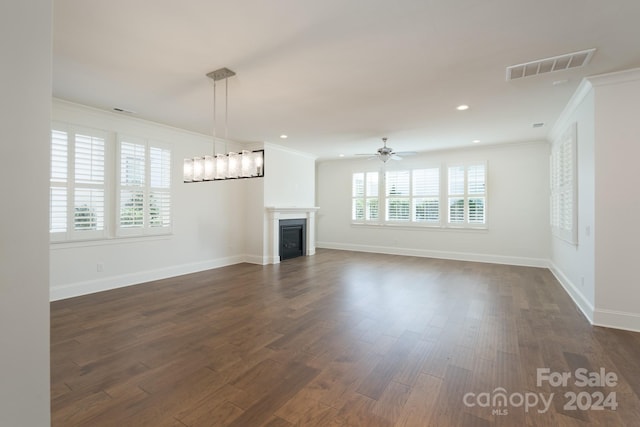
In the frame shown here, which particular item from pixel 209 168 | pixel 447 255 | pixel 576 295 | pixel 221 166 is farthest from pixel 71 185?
pixel 447 255

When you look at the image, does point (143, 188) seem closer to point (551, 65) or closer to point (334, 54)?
point (334, 54)

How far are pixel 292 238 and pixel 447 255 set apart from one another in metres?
4.23

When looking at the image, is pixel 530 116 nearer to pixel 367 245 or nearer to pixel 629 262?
pixel 629 262

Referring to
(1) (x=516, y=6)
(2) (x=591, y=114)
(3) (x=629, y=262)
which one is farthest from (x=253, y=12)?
(3) (x=629, y=262)

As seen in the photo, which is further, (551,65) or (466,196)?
(466,196)

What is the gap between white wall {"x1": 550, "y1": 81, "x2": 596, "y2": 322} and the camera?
3.58 meters

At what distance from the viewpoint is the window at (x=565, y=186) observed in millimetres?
4297

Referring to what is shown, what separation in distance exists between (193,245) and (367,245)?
5118mm

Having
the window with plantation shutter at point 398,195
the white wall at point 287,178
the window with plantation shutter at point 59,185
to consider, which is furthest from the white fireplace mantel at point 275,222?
the window with plantation shutter at point 59,185

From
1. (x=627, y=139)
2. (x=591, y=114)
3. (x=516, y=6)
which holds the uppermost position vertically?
(x=516, y=6)

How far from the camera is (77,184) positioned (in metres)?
4.49

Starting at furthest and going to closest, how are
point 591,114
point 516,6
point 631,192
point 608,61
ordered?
point 591,114 → point 631,192 → point 608,61 → point 516,6

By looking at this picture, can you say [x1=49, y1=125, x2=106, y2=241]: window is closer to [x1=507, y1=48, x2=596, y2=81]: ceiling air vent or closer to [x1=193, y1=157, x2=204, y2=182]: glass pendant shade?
[x1=193, y1=157, x2=204, y2=182]: glass pendant shade

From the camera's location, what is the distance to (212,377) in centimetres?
237
